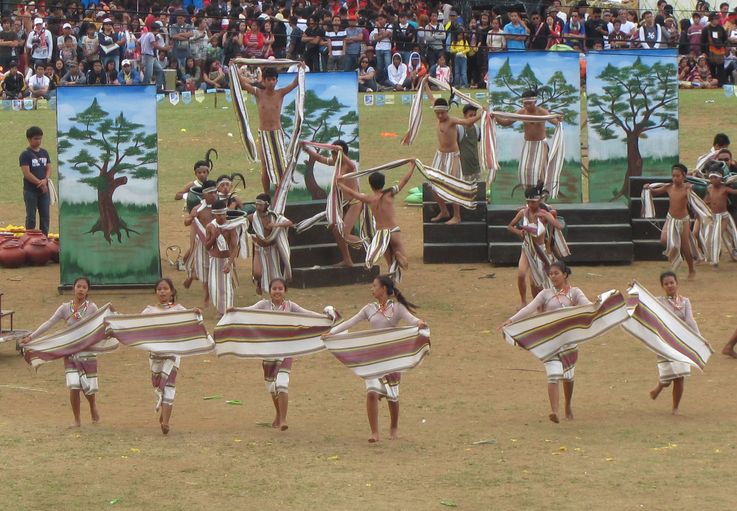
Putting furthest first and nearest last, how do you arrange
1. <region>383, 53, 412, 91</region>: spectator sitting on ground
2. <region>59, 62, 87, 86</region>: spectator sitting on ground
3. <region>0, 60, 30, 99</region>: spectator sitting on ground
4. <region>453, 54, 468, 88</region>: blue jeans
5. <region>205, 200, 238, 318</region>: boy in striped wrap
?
<region>383, 53, 412, 91</region>: spectator sitting on ground < <region>453, 54, 468, 88</region>: blue jeans < <region>0, 60, 30, 99</region>: spectator sitting on ground < <region>59, 62, 87, 86</region>: spectator sitting on ground < <region>205, 200, 238, 318</region>: boy in striped wrap

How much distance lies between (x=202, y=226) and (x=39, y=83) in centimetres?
1428

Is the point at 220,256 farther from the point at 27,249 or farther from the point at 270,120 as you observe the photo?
the point at 27,249

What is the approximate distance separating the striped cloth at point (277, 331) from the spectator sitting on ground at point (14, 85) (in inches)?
760

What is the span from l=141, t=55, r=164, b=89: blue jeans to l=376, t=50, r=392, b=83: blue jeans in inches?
175

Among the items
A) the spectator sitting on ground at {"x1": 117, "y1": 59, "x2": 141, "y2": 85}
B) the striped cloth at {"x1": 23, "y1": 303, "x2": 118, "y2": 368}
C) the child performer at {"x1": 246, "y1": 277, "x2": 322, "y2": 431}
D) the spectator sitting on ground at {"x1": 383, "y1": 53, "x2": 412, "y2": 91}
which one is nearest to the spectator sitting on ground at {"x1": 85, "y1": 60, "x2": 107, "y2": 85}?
the spectator sitting on ground at {"x1": 117, "y1": 59, "x2": 141, "y2": 85}

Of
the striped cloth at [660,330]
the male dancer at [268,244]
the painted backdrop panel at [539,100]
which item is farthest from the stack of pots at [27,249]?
the striped cloth at [660,330]

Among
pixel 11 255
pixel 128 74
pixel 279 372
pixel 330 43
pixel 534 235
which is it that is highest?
pixel 330 43

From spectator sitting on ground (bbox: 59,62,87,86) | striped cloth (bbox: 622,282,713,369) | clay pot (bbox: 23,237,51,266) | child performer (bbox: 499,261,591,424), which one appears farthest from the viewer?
spectator sitting on ground (bbox: 59,62,87,86)

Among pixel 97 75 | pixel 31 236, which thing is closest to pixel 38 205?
pixel 31 236

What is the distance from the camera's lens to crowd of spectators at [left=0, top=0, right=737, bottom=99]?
31016 mm

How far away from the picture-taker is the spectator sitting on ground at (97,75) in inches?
1195

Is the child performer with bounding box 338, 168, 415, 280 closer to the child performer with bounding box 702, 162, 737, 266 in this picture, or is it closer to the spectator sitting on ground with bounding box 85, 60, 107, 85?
the child performer with bounding box 702, 162, 737, 266

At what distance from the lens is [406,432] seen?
13234mm

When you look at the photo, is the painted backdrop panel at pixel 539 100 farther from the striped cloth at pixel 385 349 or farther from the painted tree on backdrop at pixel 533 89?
the striped cloth at pixel 385 349
